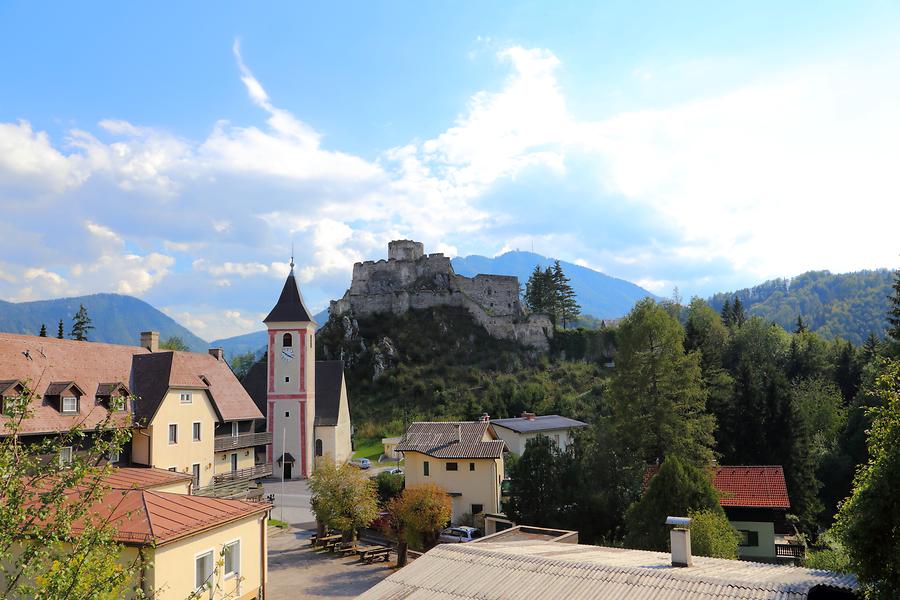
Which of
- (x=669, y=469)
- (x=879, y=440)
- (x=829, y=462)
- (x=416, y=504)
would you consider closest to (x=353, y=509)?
(x=416, y=504)

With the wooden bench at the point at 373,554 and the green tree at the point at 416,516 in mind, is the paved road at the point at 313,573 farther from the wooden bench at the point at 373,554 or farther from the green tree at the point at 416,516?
the green tree at the point at 416,516

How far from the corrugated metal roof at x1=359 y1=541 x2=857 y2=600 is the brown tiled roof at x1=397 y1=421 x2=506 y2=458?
2296cm

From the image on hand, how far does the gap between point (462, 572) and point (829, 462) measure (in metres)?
36.0

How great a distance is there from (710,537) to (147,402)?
82.4 feet

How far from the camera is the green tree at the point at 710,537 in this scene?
73.6 feet

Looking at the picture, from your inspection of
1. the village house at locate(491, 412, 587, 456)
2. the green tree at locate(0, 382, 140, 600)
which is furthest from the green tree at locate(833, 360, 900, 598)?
the village house at locate(491, 412, 587, 456)

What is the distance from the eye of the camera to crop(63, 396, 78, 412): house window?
27.5 m

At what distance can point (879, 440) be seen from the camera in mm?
9734

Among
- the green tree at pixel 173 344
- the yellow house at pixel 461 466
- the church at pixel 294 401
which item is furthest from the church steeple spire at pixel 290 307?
the green tree at pixel 173 344

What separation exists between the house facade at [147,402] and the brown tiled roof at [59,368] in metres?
0.04

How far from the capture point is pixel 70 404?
27.9 metres

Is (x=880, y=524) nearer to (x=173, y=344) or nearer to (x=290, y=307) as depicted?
(x=290, y=307)

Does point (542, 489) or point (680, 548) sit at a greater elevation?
point (680, 548)

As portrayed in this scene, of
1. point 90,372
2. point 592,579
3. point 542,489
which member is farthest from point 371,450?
point 592,579
